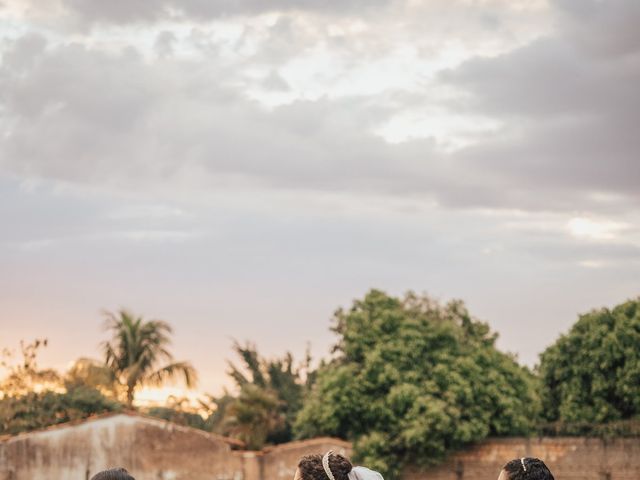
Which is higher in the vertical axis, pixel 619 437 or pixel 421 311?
pixel 421 311

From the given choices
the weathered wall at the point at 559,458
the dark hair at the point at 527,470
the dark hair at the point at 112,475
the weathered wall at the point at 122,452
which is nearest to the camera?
the dark hair at the point at 112,475

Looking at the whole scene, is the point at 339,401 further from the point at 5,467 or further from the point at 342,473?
the point at 342,473

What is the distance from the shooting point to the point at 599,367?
31.4 m

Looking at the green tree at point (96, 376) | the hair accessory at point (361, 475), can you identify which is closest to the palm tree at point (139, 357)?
the green tree at point (96, 376)

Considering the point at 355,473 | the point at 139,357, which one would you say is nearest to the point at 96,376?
the point at 139,357

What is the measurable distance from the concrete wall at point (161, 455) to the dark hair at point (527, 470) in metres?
25.1

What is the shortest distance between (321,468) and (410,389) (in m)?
24.6

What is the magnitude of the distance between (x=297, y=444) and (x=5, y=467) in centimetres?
900

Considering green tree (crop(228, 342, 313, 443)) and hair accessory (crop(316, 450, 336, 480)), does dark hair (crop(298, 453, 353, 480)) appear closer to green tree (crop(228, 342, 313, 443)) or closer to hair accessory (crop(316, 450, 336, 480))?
hair accessory (crop(316, 450, 336, 480))

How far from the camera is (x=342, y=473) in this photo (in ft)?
18.7

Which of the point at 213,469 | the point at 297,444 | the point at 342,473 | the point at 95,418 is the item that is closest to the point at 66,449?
the point at 95,418

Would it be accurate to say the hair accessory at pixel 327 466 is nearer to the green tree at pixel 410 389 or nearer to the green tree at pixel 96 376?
the green tree at pixel 410 389

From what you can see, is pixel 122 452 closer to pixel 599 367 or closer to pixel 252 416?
pixel 252 416

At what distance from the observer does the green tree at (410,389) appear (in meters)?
29.9
